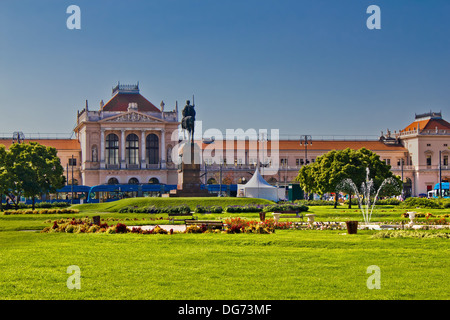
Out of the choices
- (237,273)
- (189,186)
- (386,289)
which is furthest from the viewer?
(189,186)

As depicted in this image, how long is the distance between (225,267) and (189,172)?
110ft

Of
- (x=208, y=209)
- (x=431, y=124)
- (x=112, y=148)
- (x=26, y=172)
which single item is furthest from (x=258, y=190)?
(x=431, y=124)

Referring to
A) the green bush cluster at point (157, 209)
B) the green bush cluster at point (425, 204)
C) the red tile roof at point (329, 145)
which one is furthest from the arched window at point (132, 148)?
the green bush cluster at point (425, 204)

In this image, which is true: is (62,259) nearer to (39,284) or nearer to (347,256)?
(39,284)

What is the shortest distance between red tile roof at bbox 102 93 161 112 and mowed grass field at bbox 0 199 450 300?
82200 millimetres

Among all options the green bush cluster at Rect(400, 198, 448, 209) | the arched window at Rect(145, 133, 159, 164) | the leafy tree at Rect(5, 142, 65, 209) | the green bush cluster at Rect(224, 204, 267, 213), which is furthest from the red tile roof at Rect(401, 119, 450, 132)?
the green bush cluster at Rect(224, 204, 267, 213)

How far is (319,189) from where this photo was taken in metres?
60.1

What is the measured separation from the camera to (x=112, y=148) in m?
101

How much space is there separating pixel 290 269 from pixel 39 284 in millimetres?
5921

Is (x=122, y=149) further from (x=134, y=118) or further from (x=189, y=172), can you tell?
(x=189, y=172)

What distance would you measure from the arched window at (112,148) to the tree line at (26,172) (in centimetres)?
3702
